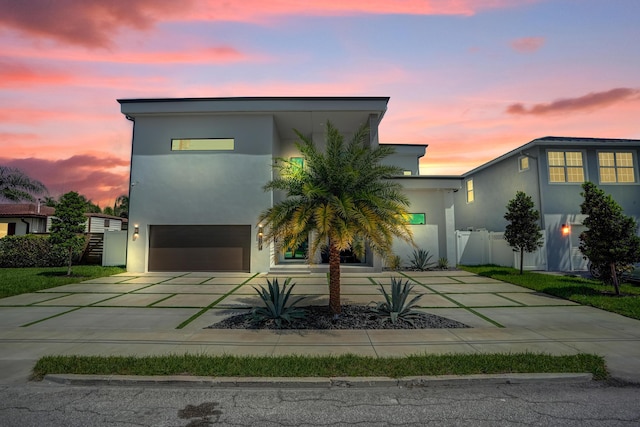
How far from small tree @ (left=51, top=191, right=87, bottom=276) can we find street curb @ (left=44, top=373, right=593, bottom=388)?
44.7 ft

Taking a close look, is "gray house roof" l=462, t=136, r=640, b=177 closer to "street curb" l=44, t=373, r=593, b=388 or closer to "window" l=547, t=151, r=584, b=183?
"window" l=547, t=151, r=584, b=183

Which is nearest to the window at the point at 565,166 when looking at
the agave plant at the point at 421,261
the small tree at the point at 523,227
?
the small tree at the point at 523,227

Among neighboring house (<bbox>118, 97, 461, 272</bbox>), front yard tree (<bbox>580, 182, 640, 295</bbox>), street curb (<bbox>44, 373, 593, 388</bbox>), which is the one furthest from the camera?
neighboring house (<bbox>118, 97, 461, 272</bbox>)

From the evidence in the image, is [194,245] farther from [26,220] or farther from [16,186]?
[26,220]

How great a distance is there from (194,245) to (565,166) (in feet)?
70.9

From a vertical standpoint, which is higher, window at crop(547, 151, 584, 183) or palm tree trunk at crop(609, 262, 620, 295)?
window at crop(547, 151, 584, 183)

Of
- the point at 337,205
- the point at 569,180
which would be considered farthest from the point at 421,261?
the point at 337,205

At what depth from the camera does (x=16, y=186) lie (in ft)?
83.0

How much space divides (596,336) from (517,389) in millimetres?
3755

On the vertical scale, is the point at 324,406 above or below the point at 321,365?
below

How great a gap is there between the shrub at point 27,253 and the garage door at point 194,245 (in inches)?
271

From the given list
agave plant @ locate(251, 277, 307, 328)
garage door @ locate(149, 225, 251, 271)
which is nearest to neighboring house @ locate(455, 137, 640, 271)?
agave plant @ locate(251, 277, 307, 328)

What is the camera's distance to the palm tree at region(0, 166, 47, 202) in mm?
24984

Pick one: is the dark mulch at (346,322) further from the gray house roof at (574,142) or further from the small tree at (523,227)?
the gray house roof at (574,142)
